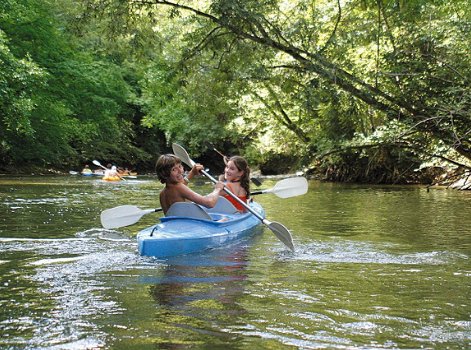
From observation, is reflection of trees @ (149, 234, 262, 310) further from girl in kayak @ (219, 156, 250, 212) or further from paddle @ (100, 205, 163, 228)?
girl in kayak @ (219, 156, 250, 212)

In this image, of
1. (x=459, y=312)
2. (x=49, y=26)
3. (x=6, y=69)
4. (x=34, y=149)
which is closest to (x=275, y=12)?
(x=459, y=312)

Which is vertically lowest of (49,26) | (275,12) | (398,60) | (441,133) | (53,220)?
(53,220)

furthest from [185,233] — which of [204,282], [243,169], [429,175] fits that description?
[429,175]

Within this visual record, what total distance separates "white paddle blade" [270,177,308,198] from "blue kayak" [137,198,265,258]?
140 cm

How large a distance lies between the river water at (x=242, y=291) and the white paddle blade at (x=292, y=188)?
625 millimetres

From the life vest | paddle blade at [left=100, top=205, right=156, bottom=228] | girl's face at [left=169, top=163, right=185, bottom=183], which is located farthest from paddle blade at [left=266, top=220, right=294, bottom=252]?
paddle blade at [left=100, top=205, right=156, bottom=228]

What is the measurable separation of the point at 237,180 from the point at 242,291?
3597 millimetres

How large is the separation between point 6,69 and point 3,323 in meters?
14.7

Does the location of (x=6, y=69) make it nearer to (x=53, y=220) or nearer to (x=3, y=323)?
(x=53, y=220)

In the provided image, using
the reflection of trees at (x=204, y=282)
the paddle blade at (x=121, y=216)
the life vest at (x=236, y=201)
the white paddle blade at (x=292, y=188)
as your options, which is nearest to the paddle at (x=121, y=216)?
the paddle blade at (x=121, y=216)

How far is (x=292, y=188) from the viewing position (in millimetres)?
8336

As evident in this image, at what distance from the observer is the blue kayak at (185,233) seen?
5.45 metres

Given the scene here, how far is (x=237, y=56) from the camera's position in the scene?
34.8ft

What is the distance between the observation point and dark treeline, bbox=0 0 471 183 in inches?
377
